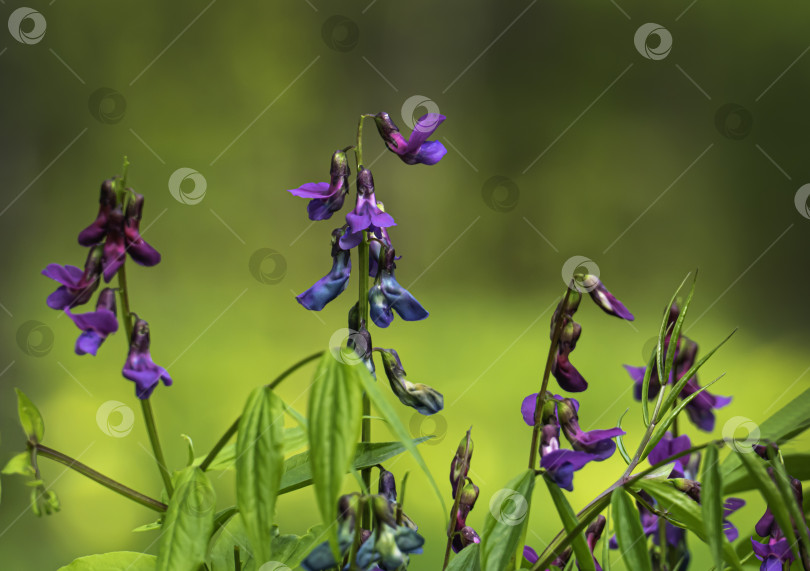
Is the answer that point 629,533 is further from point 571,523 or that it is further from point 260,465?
point 260,465

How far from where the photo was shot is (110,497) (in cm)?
210

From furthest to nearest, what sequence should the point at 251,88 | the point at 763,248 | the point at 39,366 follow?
the point at 763,248 < the point at 251,88 < the point at 39,366

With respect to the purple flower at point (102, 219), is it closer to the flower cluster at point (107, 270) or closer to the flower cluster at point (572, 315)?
the flower cluster at point (107, 270)

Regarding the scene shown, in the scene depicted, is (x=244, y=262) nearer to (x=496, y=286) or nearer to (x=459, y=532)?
(x=496, y=286)

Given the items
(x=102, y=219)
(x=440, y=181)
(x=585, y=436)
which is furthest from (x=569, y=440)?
(x=440, y=181)

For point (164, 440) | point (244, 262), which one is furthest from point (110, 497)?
point (244, 262)

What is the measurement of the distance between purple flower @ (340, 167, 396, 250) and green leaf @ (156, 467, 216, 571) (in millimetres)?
123

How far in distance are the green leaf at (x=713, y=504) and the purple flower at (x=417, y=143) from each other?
0.18m

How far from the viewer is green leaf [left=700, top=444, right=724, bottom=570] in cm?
25

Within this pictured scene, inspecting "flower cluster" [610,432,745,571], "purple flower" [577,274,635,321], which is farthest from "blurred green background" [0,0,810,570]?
"purple flower" [577,274,635,321]

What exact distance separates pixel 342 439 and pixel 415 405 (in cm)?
11

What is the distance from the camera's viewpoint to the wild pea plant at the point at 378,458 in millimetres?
266

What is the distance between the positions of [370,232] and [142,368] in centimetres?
12

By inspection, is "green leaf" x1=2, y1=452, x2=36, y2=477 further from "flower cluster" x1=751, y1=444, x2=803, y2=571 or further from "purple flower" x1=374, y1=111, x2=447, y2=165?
"flower cluster" x1=751, y1=444, x2=803, y2=571
